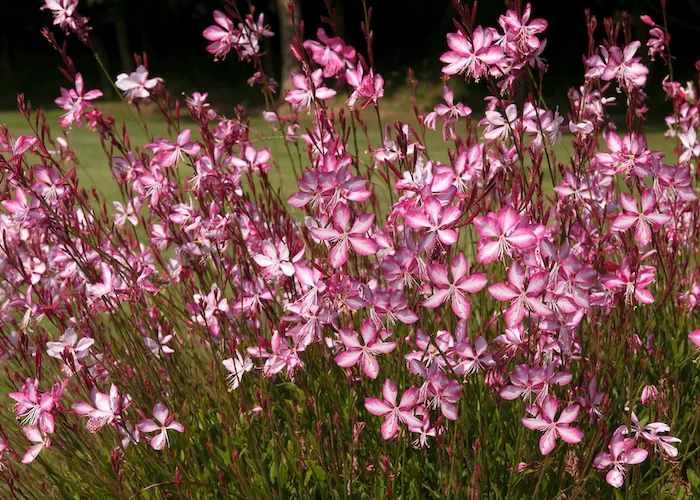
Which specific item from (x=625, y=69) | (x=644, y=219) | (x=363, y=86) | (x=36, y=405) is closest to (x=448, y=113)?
(x=363, y=86)

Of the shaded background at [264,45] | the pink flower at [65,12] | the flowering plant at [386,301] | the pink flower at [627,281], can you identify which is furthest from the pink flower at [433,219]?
the shaded background at [264,45]

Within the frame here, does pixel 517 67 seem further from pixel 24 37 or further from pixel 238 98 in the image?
pixel 24 37

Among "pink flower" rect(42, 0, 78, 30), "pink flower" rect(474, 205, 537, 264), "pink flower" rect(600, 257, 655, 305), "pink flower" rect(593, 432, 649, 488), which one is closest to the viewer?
"pink flower" rect(474, 205, 537, 264)

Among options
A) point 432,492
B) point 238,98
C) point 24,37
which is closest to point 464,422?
point 432,492

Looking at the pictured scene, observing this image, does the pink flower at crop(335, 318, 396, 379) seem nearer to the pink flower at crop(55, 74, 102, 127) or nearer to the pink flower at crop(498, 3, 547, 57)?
the pink flower at crop(498, 3, 547, 57)

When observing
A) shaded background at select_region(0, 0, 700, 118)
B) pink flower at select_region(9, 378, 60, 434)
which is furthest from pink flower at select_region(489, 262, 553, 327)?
shaded background at select_region(0, 0, 700, 118)
